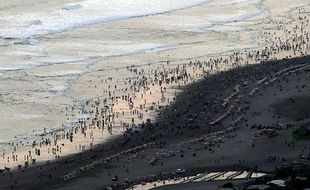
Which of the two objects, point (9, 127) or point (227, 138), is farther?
point (9, 127)

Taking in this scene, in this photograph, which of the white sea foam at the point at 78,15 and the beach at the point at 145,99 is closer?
the beach at the point at 145,99

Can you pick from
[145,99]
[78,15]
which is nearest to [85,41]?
[78,15]

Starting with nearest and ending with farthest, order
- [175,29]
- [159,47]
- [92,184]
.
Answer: [92,184]
[159,47]
[175,29]

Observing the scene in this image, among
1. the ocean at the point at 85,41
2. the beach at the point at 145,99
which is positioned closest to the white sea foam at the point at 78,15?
the ocean at the point at 85,41

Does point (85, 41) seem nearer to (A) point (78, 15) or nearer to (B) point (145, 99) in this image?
(A) point (78, 15)

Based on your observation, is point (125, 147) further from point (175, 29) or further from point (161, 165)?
point (175, 29)

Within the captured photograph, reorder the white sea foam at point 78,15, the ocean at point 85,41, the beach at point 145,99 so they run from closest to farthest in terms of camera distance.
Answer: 1. the beach at point 145,99
2. the ocean at point 85,41
3. the white sea foam at point 78,15

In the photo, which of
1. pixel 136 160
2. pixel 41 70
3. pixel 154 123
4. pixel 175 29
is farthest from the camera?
pixel 175 29

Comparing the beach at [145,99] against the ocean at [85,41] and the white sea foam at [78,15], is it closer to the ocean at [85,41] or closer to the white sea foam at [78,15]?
the ocean at [85,41]

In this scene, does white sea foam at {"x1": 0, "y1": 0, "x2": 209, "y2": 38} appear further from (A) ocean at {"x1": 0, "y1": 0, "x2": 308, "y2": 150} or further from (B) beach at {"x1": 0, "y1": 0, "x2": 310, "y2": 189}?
(B) beach at {"x1": 0, "y1": 0, "x2": 310, "y2": 189}

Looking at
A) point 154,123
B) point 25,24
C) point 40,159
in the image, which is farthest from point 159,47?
point 40,159
